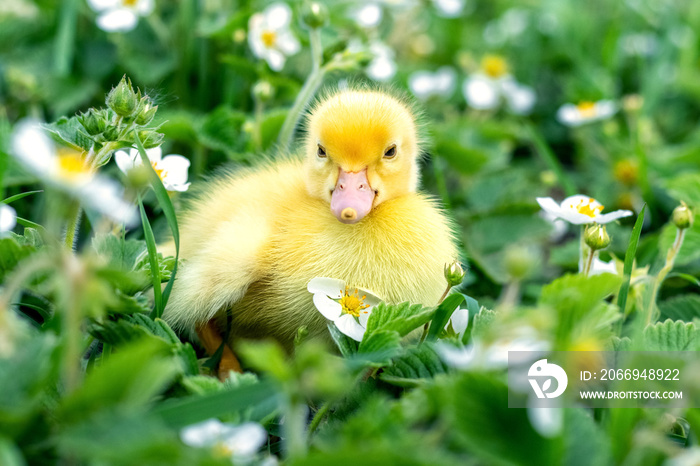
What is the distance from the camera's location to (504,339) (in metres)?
1.25

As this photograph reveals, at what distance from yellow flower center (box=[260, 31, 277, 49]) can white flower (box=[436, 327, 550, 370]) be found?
1.84 metres

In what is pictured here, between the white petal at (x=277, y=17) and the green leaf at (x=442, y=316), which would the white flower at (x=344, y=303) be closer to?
the green leaf at (x=442, y=316)

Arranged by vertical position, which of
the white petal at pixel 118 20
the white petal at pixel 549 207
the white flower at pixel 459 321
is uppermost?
the white petal at pixel 118 20

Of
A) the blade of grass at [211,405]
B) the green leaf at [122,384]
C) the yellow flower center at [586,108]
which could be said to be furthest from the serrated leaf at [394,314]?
the yellow flower center at [586,108]

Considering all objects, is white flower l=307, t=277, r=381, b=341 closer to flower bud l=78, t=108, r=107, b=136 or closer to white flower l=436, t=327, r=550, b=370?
white flower l=436, t=327, r=550, b=370

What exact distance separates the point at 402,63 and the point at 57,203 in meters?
3.04

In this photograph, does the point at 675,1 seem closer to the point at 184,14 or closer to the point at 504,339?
the point at 184,14

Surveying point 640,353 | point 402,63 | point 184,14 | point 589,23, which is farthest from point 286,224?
point 589,23

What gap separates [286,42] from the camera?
117 inches

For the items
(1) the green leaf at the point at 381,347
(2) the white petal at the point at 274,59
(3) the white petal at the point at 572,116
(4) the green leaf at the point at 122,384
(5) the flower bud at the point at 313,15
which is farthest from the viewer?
(3) the white petal at the point at 572,116

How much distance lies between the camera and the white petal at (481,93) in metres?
3.66

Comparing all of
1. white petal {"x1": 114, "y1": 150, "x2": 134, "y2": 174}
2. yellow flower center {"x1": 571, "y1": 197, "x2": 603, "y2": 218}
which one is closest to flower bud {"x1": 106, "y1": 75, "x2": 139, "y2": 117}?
white petal {"x1": 114, "y1": 150, "x2": 134, "y2": 174}

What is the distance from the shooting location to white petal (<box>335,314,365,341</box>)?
5.54ft

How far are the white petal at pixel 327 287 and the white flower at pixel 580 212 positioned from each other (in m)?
0.62
